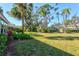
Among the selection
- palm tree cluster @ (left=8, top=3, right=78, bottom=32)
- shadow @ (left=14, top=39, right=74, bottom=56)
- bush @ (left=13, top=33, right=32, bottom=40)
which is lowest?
shadow @ (left=14, top=39, right=74, bottom=56)

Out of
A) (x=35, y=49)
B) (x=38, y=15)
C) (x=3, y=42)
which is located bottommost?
(x=35, y=49)

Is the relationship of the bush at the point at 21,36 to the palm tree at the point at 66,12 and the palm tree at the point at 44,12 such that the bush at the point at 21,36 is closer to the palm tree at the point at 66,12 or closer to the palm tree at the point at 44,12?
the palm tree at the point at 44,12

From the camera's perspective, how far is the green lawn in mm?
3738

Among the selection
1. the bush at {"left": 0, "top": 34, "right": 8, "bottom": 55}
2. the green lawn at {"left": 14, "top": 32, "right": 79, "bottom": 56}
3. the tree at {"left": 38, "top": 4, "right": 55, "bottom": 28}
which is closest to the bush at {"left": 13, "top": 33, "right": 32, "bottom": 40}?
the green lawn at {"left": 14, "top": 32, "right": 79, "bottom": 56}

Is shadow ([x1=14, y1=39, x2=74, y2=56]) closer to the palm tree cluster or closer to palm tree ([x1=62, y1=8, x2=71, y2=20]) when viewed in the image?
the palm tree cluster

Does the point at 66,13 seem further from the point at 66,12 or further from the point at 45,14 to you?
the point at 45,14

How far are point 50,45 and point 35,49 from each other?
24 cm

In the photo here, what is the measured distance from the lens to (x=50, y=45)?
3.80 m

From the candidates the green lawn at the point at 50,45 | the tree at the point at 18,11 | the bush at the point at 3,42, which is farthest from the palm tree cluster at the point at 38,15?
the bush at the point at 3,42

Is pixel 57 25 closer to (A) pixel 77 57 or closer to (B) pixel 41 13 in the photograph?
(B) pixel 41 13

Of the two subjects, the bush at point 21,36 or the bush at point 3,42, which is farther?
the bush at point 21,36

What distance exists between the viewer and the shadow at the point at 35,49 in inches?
147

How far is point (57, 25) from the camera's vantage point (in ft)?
12.6

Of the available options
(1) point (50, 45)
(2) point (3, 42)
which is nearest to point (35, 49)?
(1) point (50, 45)
